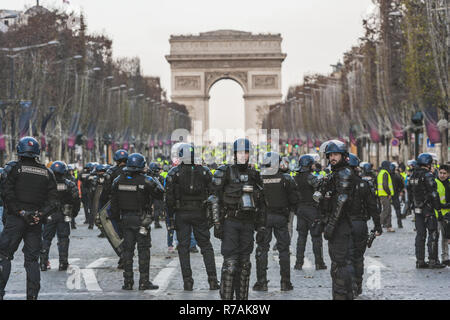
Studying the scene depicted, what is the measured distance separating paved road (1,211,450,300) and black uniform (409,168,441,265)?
0.33m

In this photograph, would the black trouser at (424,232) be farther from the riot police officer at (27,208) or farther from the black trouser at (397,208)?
the black trouser at (397,208)

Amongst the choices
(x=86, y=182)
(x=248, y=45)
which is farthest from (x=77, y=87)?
(x=248, y=45)

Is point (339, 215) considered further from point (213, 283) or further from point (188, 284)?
point (188, 284)

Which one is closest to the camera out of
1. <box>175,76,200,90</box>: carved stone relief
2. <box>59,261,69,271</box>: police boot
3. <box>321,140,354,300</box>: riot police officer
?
<box>321,140,354,300</box>: riot police officer

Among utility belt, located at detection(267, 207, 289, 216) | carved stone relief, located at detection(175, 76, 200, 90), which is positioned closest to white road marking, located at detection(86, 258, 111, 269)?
utility belt, located at detection(267, 207, 289, 216)

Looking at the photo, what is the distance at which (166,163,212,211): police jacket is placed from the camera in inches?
464

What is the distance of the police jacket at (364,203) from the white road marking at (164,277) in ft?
8.16

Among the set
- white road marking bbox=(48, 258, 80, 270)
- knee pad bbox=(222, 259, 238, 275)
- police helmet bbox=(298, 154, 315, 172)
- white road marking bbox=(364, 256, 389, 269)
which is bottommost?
white road marking bbox=(364, 256, 389, 269)

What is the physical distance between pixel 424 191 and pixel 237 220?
5082mm

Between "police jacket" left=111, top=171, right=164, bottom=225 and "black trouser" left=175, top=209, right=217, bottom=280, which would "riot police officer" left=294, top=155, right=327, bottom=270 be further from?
"police jacket" left=111, top=171, right=164, bottom=225

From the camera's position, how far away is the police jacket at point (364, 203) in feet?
34.2

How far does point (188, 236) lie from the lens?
39.0 ft

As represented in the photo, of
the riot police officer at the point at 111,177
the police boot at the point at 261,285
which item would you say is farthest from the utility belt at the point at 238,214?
the riot police officer at the point at 111,177
